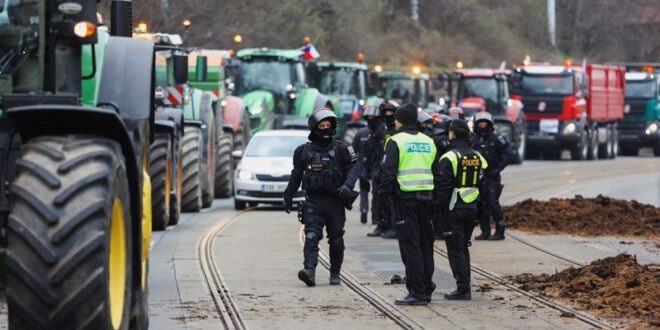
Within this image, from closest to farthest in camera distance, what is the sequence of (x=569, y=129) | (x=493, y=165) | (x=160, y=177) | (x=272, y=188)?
(x=493, y=165)
(x=160, y=177)
(x=272, y=188)
(x=569, y=129)

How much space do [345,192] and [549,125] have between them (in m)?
35.9

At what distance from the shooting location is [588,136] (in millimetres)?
53469

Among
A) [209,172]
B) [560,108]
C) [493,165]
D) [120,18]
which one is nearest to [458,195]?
[120,18]

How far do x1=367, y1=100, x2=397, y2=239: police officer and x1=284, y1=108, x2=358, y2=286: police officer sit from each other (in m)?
4.92

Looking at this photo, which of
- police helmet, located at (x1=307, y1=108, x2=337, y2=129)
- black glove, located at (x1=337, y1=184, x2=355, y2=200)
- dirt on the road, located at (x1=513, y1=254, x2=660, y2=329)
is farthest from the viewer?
police helmet, located at (x1=307, y1=108, x2=337, y2=129)

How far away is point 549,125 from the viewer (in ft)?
169

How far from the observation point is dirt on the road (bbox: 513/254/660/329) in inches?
546

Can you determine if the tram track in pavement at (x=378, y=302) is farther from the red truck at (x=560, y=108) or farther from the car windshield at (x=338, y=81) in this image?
the red truck at (x=560, y=108)

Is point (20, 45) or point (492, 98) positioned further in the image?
point (492, 98)

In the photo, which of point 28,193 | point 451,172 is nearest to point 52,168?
point 28,193

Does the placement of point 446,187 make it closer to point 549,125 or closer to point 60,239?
point 60,239

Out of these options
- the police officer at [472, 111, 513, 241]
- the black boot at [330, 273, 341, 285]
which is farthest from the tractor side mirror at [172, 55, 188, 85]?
the black boot at [330, 273, 341, 285]

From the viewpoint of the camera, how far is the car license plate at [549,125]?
51344 millimetres

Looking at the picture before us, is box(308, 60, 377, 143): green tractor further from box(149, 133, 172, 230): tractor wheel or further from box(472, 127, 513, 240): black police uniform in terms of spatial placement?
box(472, 127, 513, 240): black police uniform
